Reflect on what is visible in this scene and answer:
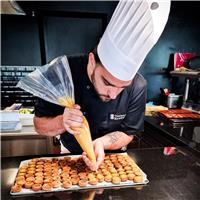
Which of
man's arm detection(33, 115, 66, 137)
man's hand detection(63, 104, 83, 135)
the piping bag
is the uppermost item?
the piping bag

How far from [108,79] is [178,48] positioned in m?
2.40

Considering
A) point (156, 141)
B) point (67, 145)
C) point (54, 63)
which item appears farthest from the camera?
point (156, 141)

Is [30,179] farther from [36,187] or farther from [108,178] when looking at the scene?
[108,178]

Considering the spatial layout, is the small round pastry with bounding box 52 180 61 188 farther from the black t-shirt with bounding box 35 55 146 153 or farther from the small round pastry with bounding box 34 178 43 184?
the black t-shirt with bounding box 35 55 146 153

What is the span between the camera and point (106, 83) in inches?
44.4

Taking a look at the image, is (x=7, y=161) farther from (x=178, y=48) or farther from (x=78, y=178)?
(x=178, y=48)

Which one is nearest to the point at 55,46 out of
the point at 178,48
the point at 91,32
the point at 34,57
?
the point at 34,57

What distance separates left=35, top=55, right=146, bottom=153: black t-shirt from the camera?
141cm

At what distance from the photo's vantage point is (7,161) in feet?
4.13

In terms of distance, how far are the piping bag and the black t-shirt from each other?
0.21 meters

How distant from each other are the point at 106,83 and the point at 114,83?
4 centimetres

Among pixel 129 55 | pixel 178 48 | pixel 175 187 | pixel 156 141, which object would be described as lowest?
pixel 156 141

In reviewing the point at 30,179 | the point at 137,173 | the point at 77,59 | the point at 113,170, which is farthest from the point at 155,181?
the point at 77,59

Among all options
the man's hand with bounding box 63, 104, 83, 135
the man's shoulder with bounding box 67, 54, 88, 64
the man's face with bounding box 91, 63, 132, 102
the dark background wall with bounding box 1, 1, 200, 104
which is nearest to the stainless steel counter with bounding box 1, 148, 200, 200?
the man's hand with bounding box 63, 104, 83, 135
